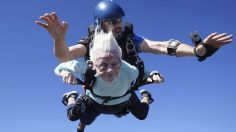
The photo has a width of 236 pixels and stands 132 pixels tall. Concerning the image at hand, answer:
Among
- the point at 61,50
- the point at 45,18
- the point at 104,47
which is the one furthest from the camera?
the point at 104,47

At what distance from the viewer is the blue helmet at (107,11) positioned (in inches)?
360

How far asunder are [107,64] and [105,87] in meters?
0.78

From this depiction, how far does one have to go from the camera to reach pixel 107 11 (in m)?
9.23

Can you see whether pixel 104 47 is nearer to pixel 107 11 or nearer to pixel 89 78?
pixel 89 78

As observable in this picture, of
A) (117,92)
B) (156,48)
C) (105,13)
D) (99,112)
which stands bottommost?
(99,112)

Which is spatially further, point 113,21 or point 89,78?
point 113,21

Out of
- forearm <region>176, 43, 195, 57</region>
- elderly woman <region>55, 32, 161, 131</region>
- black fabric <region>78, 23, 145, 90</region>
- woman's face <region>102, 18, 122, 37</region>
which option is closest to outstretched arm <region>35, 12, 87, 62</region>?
elderly woman <region>55, 32, 161, 131</region>

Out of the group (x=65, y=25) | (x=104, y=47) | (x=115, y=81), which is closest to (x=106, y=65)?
(x=104, y=47)

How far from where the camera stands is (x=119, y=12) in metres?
9.23

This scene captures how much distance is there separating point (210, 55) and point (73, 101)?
3.00 metres

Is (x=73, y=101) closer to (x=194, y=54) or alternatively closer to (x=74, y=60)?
(x=74, y=60)

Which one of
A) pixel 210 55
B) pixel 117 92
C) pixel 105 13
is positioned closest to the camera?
pixel 210 55

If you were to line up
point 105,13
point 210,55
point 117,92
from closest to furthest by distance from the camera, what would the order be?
point 210,55 < point 117,92 < point 105,13

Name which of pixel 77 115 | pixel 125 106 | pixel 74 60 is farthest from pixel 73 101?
pixel 74 60
